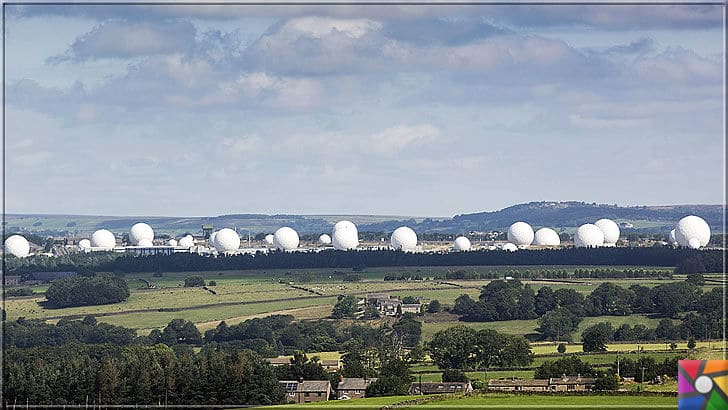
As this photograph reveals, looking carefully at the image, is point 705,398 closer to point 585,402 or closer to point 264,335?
point 585,402

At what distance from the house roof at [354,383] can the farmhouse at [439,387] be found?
3.78 feet

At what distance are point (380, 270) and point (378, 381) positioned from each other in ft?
114

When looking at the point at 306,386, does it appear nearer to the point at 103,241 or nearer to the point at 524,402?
the point at 524,402

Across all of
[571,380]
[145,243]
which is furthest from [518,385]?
[145,243]

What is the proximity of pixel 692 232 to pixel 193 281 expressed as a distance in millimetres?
30241

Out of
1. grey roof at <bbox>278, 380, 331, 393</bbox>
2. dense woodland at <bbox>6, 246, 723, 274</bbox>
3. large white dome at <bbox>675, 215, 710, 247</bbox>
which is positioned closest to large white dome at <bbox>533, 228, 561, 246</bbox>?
large white dome at <bbox>675, 215, 710, 247</bbox>

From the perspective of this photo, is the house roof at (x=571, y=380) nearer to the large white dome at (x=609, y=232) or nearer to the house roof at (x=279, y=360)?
the house roof at (x=279, y=360)

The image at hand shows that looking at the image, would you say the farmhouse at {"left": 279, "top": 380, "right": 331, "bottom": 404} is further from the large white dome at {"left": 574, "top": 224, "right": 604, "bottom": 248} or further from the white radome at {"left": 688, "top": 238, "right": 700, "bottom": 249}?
the large white dome at {"left": 574, "top": 224, "right": 604, "bottom": 248}

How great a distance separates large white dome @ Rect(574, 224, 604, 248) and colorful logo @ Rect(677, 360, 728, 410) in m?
60.4

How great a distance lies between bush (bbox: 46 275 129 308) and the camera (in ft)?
153

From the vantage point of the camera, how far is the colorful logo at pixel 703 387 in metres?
9.37

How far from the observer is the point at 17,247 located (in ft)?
230

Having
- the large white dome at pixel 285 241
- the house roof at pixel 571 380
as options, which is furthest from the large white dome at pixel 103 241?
the house roof at pixel 571 380

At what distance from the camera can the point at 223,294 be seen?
49281 millimetres
